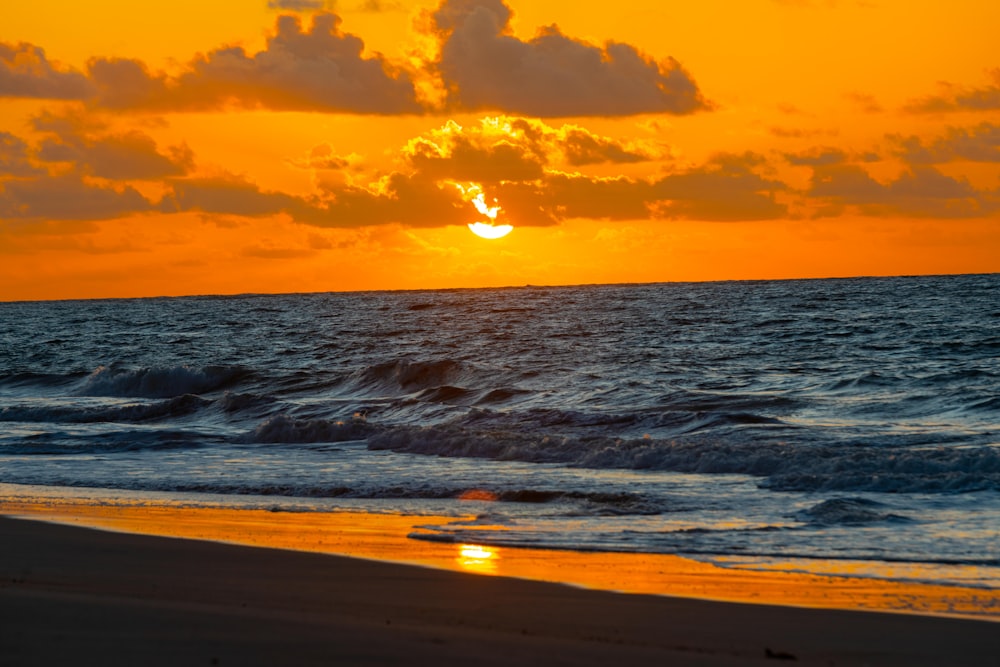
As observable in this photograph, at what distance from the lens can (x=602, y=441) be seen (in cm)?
1800

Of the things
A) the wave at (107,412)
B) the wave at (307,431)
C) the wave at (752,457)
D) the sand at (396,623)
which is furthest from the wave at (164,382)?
the sand at (396,623)

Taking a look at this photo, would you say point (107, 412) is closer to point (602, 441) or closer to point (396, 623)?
point (602, 441)

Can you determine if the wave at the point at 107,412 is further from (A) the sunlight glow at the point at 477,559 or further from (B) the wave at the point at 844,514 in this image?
(B) the wave at the point at 844,514

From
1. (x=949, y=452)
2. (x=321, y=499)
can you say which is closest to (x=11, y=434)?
(x=321, y=499)

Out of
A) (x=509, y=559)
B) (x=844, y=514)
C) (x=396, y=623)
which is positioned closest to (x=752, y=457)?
(x=844, y=514)

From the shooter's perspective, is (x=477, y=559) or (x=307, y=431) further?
(x=307, y=431)

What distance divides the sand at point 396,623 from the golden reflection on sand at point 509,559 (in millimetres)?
367

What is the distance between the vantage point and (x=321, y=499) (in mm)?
13719

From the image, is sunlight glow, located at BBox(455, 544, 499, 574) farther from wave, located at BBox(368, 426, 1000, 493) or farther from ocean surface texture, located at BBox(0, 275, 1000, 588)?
wave, located at BBox(368, 426, 1000, 493)

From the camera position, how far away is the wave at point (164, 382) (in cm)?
3678

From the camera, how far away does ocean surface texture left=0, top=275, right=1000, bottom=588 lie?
1081 centimetres

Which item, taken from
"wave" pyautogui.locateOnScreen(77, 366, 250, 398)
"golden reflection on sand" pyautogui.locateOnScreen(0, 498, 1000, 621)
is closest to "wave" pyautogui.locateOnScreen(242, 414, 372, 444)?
"golden reflection on sand" pyautogui.locateOnScreen(0, 498, 1000, 621)

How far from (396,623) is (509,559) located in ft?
9.09

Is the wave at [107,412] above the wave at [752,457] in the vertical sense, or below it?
above
